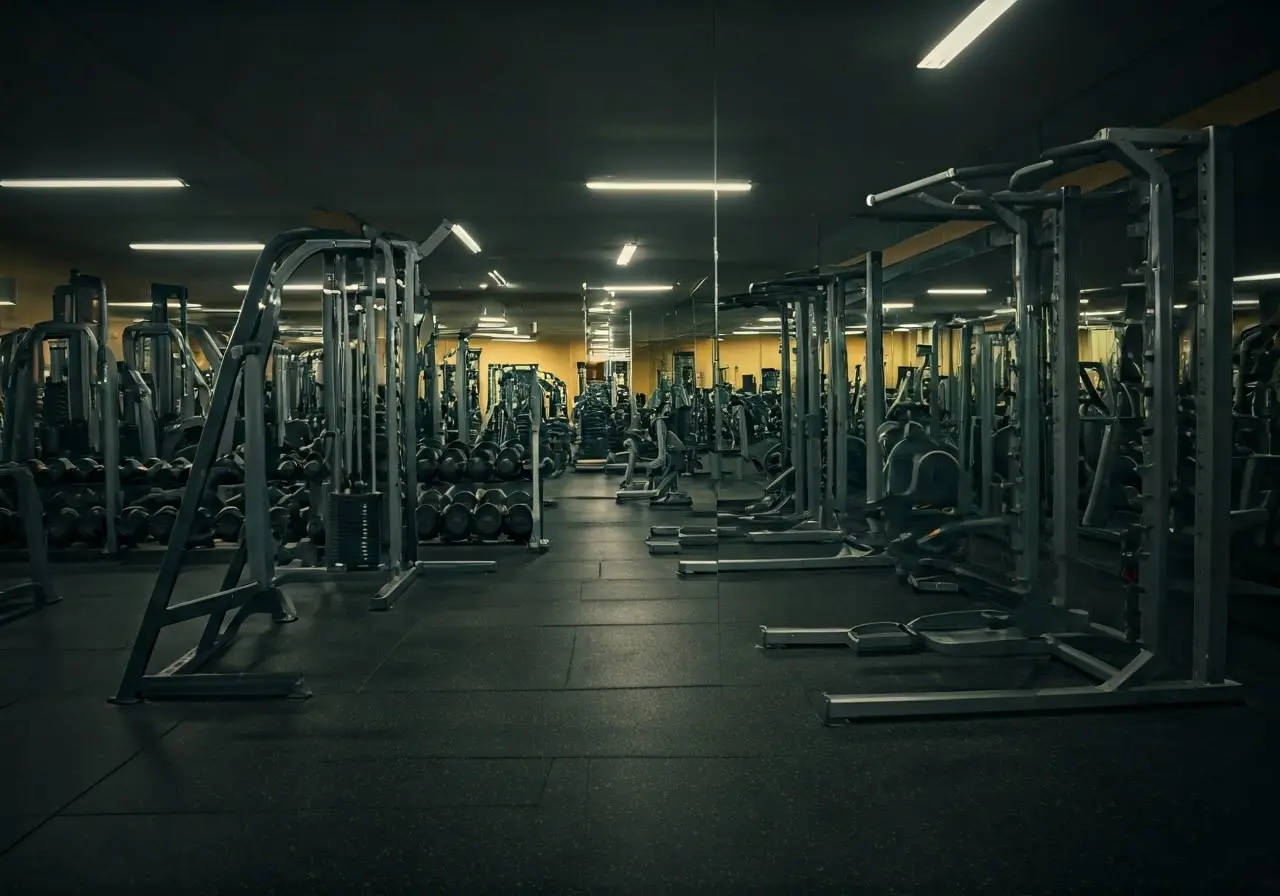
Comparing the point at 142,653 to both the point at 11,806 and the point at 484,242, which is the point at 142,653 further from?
the point at 484,242

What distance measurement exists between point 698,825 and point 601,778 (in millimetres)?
298

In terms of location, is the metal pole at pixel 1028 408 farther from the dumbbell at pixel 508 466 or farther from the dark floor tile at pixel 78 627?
the dumbbell at pixel 508 466

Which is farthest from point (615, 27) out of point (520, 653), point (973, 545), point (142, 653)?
point (973, 545)

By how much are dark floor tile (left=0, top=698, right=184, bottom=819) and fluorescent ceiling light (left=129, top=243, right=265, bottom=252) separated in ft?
18.6

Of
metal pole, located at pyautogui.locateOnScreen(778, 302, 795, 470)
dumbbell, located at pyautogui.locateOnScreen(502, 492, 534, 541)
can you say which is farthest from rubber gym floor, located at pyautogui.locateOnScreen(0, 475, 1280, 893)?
metal pole, located at pyautogui.locateOnScreen(778, 302, 795, 470)

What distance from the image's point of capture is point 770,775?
196 cm

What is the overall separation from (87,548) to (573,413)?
19.6 feet

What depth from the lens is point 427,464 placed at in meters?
5.57

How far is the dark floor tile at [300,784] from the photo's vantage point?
183 centimetres

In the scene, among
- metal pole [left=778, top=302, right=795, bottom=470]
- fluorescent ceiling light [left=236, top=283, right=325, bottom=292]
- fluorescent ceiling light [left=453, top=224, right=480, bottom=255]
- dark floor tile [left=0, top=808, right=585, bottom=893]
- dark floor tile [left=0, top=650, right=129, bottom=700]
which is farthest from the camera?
fluorescent ceiling light [left=236, top=283, right=325, bottom=292]

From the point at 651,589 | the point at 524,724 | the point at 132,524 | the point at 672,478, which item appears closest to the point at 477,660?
the point at 524,724

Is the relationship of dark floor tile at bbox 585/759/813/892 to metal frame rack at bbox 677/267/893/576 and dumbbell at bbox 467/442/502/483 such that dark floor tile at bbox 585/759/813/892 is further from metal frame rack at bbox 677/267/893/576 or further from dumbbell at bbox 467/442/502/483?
dumbbell at bbox 467/442/502/483

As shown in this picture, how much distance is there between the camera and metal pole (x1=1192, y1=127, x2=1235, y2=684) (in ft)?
7.59

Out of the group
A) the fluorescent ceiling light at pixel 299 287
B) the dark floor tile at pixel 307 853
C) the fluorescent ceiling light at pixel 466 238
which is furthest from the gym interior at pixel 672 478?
the fluorescent ceiling light at pixel 299 287
